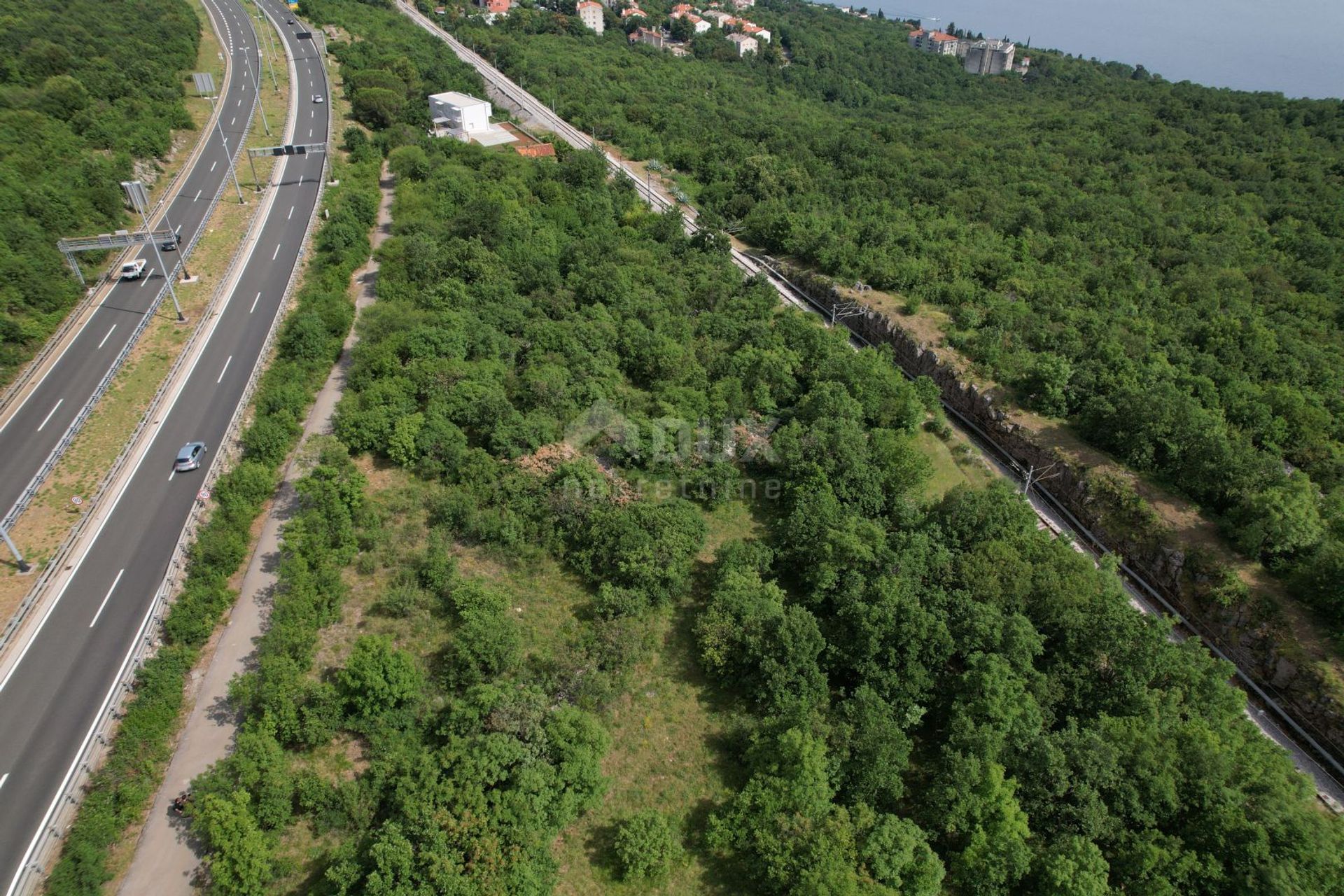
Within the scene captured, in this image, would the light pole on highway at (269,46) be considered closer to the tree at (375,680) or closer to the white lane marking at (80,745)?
the white lane marking at (80,745)

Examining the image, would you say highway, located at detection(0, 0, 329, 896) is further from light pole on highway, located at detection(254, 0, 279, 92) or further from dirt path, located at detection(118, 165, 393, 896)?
light pole on highway, located at detection(254, 0, 279, 92)

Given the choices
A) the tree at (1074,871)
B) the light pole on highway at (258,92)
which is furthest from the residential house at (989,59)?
the tree at (1074,871)

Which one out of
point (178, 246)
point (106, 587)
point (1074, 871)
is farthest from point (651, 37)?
point (1074, 871)

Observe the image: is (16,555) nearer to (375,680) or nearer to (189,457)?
(189,457)

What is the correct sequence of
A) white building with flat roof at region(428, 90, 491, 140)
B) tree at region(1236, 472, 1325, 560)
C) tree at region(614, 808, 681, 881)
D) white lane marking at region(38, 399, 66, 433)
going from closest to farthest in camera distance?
tree at region(614, 808, 681, 881), tree at region(1236, 472, 1325, 560), white lane marking at region(38, 399, 66, 433), white building with flat roof at region(428, 90, 491, 140)

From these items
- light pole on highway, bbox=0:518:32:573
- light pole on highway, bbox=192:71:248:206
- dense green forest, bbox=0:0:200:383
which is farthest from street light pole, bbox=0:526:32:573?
light pole on highway, bbox=192:71:248:206
